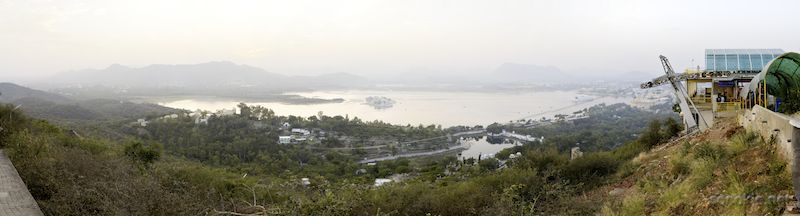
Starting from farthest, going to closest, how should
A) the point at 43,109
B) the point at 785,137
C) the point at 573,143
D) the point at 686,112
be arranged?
the point at 43,109 < the point at 573,143 < the point at 686,112 < the point at 785,137

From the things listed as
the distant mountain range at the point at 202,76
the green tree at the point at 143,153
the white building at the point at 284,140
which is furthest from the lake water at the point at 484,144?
the distant mountain range at the point at 202,76

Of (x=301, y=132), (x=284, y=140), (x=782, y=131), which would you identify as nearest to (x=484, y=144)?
(x=301, y=132)

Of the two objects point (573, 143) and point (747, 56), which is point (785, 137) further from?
point (573, 143)

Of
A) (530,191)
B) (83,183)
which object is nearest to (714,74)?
(530,191)

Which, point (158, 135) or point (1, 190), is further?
point (158, 135)

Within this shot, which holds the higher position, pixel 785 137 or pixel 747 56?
pixel 747 56

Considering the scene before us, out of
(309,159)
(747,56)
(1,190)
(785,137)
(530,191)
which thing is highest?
(747,56)

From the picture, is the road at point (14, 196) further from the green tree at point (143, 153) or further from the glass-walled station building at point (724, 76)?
the glass-walled station building at point (724, 76)
